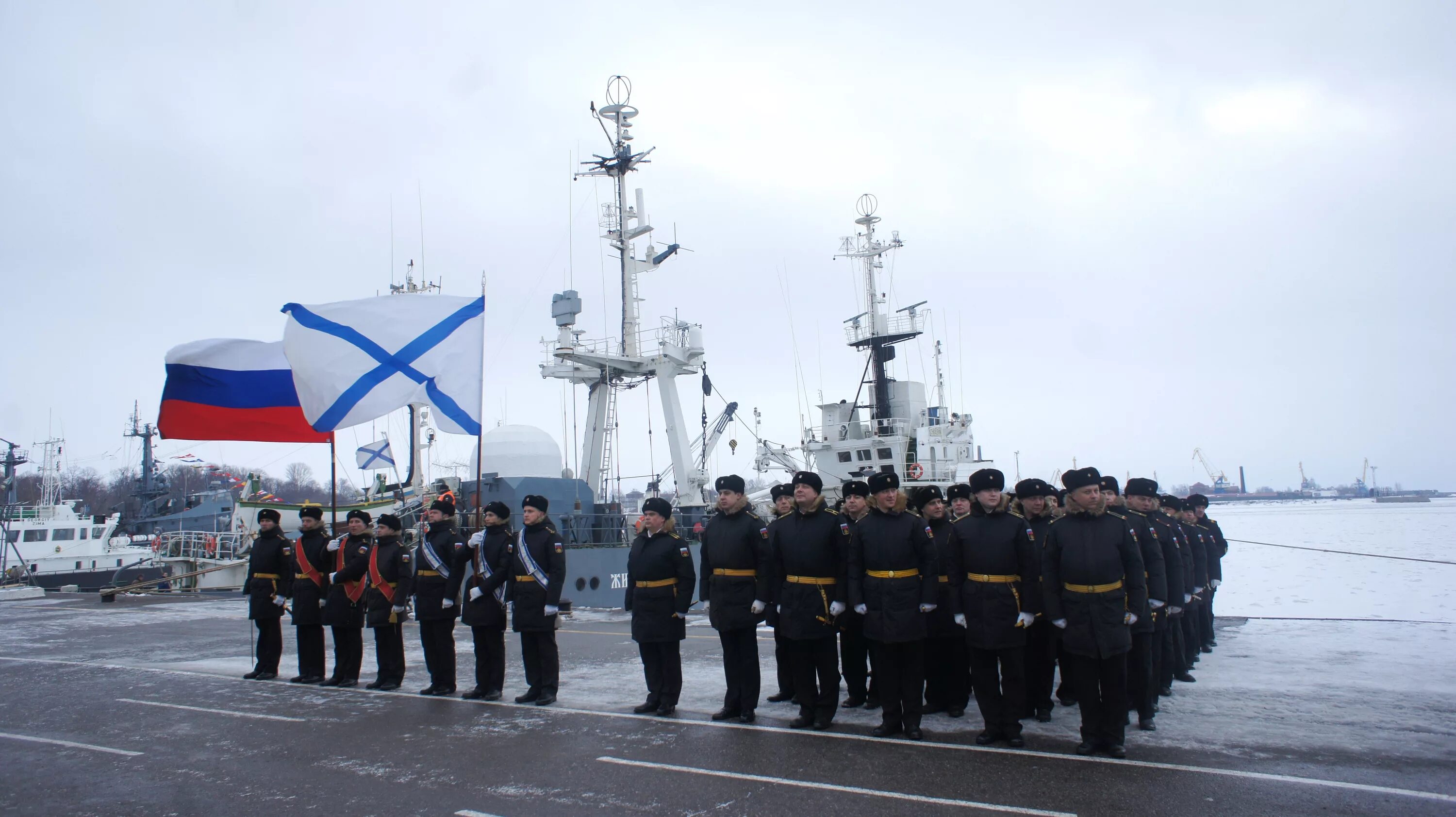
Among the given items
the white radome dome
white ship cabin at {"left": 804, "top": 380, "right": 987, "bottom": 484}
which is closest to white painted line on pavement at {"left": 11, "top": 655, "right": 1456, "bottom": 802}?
the white radome dome

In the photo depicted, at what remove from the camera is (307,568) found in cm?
856

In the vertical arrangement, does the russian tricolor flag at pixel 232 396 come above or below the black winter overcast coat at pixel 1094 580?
above

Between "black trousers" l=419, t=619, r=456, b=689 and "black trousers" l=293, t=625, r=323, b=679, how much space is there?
1.56m

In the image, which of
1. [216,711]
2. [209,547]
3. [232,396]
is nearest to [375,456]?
[209,547]

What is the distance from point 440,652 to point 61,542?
1592 inches

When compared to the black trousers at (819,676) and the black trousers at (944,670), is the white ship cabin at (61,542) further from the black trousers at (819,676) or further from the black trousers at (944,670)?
the black trousers at (944,670)

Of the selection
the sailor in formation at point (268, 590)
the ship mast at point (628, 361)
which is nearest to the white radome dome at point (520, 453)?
the ship mast at point (628, 361)

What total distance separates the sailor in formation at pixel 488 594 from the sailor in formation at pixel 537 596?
6.1 inches

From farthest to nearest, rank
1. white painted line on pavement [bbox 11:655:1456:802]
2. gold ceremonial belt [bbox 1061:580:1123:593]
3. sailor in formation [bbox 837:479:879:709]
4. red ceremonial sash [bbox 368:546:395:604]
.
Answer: red ceremonial sash [bbox 368:546:395:604] → sailor in formation [bbox 837:479:879:709] → gold ceremonial belt [bbox 1061:580:1123:593] → white painted line on pavement [bbox 11:655:1456:802]

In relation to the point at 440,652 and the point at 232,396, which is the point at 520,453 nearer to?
the point at 232,396

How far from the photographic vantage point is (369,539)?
848 centimetres

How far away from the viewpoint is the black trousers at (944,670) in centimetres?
661

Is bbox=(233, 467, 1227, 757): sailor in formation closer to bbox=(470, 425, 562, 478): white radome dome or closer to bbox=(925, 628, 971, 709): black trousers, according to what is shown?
bbox=(925, 628, 971, 709): black trousers

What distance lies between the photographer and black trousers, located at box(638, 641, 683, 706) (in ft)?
21.6
